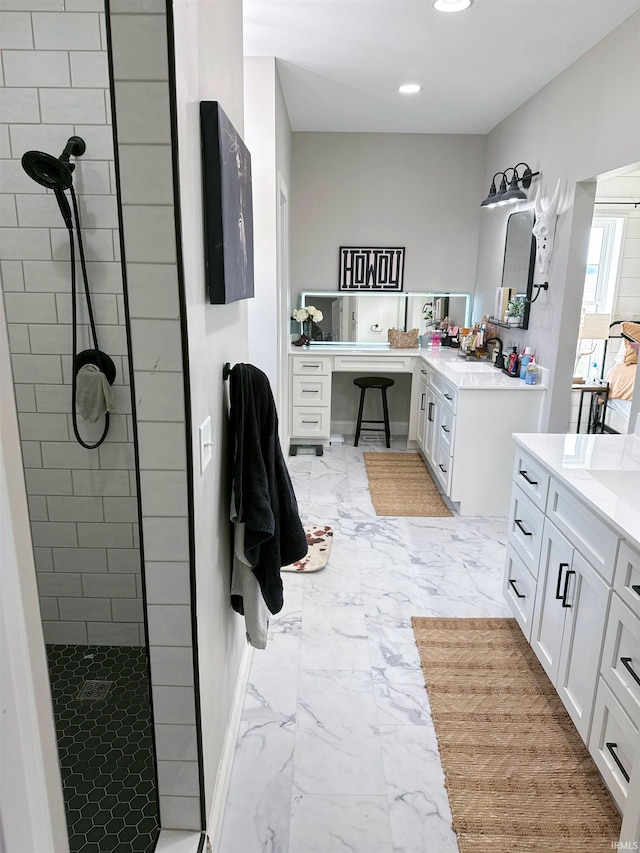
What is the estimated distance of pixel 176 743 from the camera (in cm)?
145

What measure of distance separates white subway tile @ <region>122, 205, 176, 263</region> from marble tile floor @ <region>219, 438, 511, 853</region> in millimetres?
1557

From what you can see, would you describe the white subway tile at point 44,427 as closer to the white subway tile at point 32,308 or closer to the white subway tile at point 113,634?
the white subway tile at point 32,308

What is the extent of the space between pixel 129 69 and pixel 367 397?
15.5 feet

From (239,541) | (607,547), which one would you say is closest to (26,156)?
(239,541)

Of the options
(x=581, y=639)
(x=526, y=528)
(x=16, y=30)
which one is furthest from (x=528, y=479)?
(x=16, y=30)

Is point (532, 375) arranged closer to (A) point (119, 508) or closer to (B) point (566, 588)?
(B) point (566, 588)

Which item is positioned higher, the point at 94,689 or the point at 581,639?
the point at 581,639

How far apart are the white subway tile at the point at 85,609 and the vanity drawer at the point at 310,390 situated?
3026 mm

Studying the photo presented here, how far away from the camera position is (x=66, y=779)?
179cm

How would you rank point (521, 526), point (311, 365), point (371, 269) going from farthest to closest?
1. point (371, 269)
2. point (311, 365)
3. point (521, 526)

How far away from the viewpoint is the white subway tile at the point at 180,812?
1.50m

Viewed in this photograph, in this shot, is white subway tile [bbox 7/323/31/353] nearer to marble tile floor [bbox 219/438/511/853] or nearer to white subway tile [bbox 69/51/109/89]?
white subway tile [bbox 69/51/109/89]

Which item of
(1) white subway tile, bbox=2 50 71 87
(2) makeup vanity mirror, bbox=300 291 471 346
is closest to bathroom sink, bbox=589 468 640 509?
(1) white subway tile, bbox=2 50 71 87

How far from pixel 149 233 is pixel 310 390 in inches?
156
